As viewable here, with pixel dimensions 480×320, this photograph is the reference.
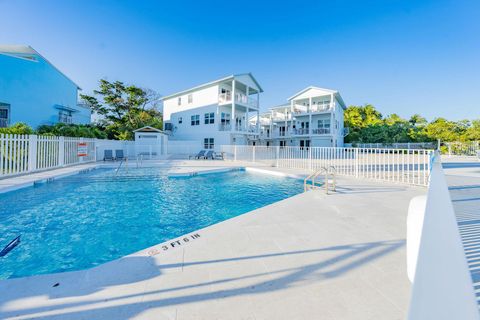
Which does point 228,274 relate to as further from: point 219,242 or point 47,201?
point 47,201

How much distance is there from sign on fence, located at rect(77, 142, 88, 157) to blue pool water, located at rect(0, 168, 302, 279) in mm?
5481

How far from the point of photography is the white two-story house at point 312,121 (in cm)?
2862

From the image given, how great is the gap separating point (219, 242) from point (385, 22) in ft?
72.0

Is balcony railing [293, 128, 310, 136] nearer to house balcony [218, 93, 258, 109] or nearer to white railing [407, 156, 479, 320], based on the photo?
house balcony [218, 93, 258, 109]

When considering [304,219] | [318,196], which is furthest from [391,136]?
[304,219]

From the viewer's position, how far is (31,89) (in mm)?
20344

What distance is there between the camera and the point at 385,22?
57.2ft

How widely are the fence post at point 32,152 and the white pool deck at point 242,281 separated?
965 centimetres

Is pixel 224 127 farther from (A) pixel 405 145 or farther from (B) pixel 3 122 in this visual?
(A) pixel 405 145

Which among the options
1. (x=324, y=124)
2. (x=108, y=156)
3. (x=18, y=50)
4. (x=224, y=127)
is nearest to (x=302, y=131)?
(x=324, y=124)

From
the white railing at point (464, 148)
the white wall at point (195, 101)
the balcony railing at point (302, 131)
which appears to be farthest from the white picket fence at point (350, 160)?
the balcony railing at point (302, 131)

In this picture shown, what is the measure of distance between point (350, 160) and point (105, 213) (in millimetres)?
9700

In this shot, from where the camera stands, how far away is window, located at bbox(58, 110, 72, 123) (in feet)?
81.3

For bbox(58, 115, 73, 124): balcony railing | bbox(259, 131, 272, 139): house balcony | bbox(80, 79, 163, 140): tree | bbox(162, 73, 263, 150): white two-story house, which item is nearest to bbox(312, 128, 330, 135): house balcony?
bbox(259, 131, 272, 139): house balcony
